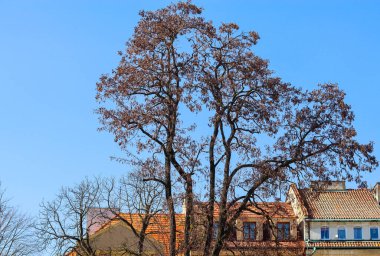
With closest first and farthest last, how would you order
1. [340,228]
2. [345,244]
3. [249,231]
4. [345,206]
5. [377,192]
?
[249,231], [345,244], [340,228], [345,206], [377,192]

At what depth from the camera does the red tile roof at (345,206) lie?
5622cm

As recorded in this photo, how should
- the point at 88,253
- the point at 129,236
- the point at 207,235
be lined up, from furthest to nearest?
the point at 129,236 < the point at 88,253 < the point at 207,235

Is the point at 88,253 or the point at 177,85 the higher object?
Result: the point at 177,85

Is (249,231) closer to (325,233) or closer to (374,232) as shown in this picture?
(325,233)

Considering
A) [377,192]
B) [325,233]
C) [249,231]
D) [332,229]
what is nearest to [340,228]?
[332,229]

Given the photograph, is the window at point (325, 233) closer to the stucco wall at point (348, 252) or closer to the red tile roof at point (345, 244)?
the red tile roof at point (345, 244)

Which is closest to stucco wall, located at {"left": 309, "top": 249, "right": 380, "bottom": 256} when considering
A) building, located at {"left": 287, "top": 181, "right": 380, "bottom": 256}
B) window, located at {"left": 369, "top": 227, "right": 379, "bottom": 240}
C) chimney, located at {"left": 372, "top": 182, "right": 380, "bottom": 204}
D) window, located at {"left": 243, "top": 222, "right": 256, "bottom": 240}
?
building, located at {"left": 287, "top": 181, "right": 380, "bottom": 256}

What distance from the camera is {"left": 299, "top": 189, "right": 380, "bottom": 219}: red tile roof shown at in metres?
56.2

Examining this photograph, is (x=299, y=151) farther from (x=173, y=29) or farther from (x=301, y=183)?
(x=173, y=29)

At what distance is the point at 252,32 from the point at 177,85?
3.26 meters

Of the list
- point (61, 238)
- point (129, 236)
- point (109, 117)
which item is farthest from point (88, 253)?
point (109, 117)

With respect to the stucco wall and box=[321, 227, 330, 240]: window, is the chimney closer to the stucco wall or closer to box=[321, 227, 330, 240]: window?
the stucco wall

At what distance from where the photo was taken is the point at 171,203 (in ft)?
89.6

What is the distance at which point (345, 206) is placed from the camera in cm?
5712
